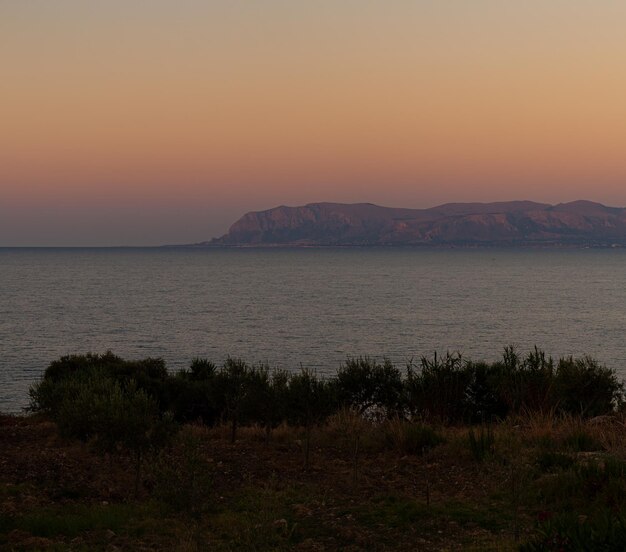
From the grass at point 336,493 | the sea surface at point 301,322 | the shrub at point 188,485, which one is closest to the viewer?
the shrub at point 188,485

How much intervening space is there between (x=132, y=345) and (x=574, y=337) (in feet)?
138

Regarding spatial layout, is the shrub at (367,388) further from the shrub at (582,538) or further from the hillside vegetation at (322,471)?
the shrub at (582,538)

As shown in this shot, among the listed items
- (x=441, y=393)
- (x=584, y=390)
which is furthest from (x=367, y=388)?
(x=584, y=390)

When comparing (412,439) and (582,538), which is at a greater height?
(582,538)

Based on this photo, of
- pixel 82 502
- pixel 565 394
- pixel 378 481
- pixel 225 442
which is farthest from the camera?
pixel 565 394

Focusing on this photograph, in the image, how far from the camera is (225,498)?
1269 centimetres

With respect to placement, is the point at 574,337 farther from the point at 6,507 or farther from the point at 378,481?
the point at 6,507

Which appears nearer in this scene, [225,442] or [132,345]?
[225,442]

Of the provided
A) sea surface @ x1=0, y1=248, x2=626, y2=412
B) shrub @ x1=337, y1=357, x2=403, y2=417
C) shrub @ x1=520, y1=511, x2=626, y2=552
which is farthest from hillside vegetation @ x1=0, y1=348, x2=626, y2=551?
sea surface @ x1=0, y1=248, x2=626, y2=412

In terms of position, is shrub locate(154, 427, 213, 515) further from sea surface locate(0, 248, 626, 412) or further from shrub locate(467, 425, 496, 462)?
sea surface locate(0, 248, 626, 412)

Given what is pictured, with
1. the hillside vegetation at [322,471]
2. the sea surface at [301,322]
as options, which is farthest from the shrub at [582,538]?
the sea surface at [301,322]

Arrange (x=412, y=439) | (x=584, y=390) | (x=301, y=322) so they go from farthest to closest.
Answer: (x=301, y=322), (x=584, y=390), (x=412, y=439)

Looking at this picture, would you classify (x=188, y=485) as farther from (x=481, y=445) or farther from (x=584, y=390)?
(x=584, y=390)

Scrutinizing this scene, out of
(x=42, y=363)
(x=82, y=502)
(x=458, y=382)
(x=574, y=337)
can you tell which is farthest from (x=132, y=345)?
(x=82, y=502)
